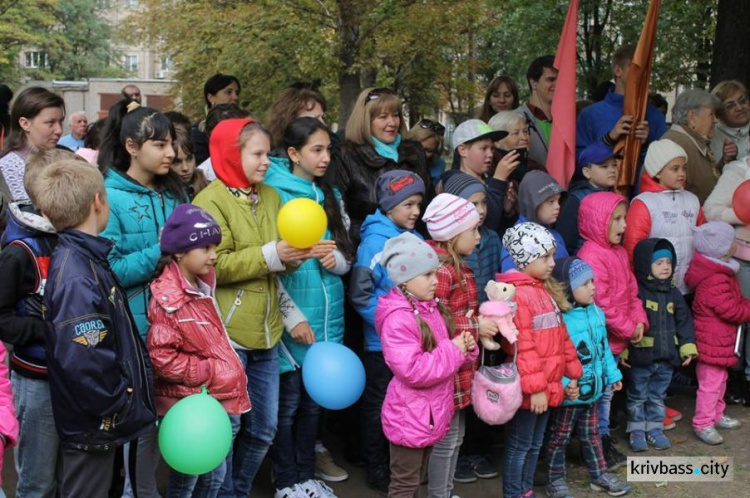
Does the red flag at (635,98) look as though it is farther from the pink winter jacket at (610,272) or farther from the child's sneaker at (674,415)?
the child's sneaker at (674,415)

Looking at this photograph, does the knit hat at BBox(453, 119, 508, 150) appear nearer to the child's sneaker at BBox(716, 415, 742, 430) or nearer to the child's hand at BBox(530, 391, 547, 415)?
the child's hand at BBox(530, 391, 547, 415)

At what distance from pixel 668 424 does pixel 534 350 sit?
2206 millimetres

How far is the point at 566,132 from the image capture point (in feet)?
21.1

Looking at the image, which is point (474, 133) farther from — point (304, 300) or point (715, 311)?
point (715, 311)

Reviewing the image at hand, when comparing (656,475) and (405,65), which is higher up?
(405,65)

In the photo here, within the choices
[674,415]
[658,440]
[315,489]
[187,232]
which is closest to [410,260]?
[187,232]

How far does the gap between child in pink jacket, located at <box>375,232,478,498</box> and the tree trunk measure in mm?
6315

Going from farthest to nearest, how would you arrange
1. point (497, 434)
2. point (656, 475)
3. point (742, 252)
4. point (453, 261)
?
point (742, 252)
point (497, 434)
point (656, 475)
point (453, 261)

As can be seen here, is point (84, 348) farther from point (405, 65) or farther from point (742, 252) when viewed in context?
point (405, 65)

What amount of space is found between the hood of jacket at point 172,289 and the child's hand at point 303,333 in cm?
93

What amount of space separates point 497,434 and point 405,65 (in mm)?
15291

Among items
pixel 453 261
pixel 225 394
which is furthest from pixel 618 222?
pixel 225 394

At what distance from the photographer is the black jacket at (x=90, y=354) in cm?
330

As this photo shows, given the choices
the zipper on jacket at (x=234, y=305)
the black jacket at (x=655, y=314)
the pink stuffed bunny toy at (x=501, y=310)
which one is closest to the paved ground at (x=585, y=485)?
the black jacket at (x=655, y=314)
